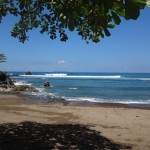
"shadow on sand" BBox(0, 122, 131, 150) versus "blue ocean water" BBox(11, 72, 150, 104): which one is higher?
"shadow on sand" BBox(0, 122, 131, 150)

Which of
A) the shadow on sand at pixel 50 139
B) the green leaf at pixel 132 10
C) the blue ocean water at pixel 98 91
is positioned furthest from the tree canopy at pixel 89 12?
the blue ocean water at pixel 98 91

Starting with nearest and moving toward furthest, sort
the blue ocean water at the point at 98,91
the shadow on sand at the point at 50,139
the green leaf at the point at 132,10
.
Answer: the green leaf at the point at 132,10, the shadow on sand at the point at 50,139, the blue ocean water at the point at 98,91

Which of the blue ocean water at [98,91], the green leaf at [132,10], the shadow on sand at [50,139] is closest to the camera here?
the green leaf at [132,10]

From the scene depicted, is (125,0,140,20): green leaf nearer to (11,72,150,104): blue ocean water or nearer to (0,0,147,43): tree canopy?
(0,0,147,43): tree canopy

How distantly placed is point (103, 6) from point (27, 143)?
5511 millimetres

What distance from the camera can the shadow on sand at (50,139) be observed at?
7.50 meters

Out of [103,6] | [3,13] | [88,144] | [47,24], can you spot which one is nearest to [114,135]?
[88,144]

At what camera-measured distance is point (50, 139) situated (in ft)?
27.1

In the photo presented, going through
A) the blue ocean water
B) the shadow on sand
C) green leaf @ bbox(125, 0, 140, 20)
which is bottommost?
the blue ocean water

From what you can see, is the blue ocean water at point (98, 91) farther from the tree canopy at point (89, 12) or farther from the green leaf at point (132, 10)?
the green leaf at point (132, 10)

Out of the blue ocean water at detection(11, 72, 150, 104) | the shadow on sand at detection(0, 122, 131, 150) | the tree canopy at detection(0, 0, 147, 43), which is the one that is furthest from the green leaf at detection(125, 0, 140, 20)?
the blue ocean water at detection(11, 72, 150, 104)

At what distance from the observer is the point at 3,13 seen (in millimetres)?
8156

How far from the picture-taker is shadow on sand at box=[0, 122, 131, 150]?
750cm

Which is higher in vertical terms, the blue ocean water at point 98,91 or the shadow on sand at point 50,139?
the shadow on sand at point 50,139
